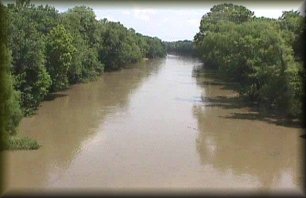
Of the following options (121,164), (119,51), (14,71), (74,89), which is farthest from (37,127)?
(119,51)

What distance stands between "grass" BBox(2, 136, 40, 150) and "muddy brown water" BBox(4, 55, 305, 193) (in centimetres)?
28

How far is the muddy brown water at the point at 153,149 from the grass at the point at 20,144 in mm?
280

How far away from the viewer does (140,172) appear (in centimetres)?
1348

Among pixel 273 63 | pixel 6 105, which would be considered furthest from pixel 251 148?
pixel 6 105

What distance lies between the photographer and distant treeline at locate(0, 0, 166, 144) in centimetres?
1493

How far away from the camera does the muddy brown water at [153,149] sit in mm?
12701

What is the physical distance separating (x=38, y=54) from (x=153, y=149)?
311 inches

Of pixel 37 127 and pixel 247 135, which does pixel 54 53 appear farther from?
pixel 247 135

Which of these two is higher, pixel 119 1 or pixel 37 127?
pixel 119 1

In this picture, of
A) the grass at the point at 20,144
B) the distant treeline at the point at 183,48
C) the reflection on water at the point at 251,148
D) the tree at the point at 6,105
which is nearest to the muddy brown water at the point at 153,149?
the reflection on water at the point at 251,148

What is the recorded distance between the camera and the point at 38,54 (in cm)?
2067

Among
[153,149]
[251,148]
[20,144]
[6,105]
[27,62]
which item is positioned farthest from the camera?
[27,62]

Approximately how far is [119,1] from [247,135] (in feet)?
50.8

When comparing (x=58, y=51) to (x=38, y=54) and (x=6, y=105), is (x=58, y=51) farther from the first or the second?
(x=6, y=105)
